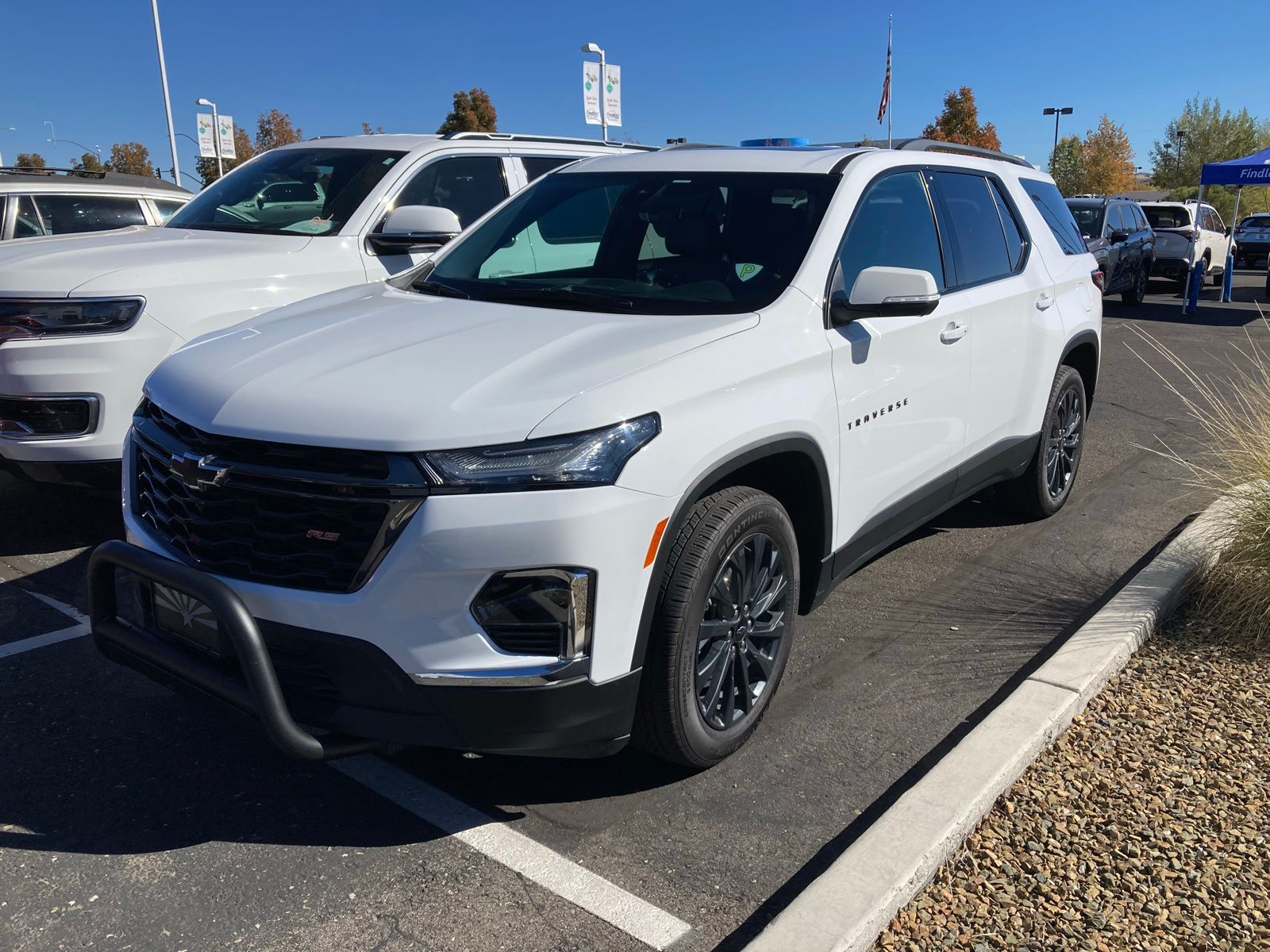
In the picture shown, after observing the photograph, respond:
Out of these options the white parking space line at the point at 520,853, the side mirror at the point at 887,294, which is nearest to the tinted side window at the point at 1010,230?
the side mirror at the point at 887,294

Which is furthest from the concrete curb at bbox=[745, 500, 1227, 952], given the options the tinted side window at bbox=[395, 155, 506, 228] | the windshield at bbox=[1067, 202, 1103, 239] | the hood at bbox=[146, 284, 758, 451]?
the windshield at bbox=[1067, 202, 1103, 239]

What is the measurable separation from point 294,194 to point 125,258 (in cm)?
131

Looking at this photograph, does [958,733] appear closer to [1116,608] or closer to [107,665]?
[1116,608]

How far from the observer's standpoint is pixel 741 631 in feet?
10.9

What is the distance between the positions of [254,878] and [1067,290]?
475 centimetres

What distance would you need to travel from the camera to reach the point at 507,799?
3.25 meters

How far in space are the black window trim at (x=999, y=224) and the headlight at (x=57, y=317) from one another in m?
3.63

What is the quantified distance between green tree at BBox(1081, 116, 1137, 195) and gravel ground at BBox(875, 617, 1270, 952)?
68900 mm

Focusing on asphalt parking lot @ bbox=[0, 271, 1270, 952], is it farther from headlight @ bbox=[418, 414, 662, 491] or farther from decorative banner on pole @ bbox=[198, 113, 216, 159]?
decorative banner on pole @ bbox=[198, 113, 216, 159]

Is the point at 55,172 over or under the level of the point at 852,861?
over

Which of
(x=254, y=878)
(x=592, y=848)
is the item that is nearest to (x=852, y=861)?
(x=592, y=848)

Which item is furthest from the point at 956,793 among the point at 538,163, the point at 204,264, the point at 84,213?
the point at 84,213

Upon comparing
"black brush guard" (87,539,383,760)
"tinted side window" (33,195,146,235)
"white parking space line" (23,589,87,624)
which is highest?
"tinted side window" (33,195,146,235)

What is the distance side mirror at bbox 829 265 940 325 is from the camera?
139 inches
